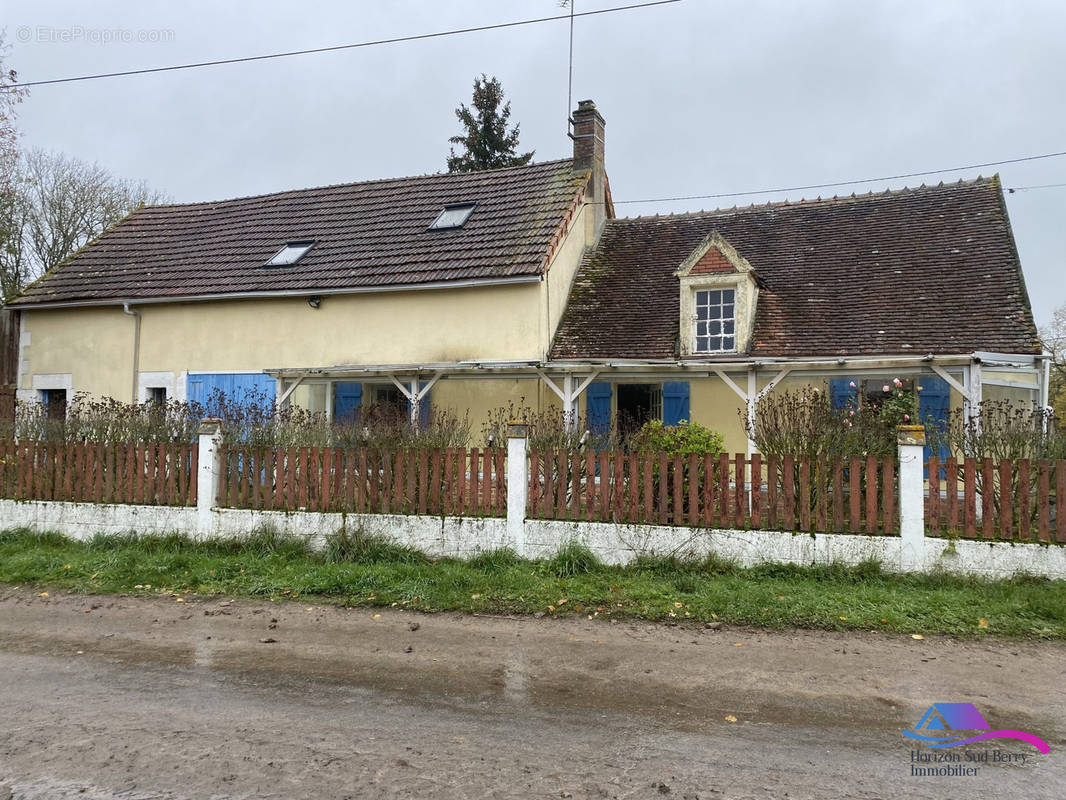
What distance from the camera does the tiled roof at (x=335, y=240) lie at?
14188mm

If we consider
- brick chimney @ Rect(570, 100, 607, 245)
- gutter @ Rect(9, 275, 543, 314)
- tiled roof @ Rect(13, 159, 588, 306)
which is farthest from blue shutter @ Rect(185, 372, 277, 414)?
brick chimney @ Rect(570, 100, 607, 245)

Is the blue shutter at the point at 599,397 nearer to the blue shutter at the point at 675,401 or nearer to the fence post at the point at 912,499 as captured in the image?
the blue shutter at the point at 675,401

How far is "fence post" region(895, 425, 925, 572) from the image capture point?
6.99 meters

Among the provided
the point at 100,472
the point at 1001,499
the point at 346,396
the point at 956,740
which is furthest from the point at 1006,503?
the point at 346,396

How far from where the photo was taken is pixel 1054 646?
5.60m

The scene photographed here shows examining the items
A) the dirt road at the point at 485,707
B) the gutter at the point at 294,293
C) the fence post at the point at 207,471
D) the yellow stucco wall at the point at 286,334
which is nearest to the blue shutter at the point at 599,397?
the yellow stucco wall at the point at 286,334

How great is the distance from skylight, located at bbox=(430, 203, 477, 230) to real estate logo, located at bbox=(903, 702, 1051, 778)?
12.9m

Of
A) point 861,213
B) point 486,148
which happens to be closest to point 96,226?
point 486,148

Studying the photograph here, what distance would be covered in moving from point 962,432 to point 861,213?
9.14 m

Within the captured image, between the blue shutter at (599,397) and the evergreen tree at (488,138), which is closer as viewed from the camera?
the blue shutter at (599,397)

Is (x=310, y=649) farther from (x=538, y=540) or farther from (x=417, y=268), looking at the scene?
(x=417, y=268)

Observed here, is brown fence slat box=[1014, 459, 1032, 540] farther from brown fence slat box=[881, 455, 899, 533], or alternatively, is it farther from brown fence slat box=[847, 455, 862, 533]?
brown fence slat box=[847, 455, 862, 533]

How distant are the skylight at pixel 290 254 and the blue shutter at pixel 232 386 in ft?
8.44

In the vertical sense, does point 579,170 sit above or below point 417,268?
above
